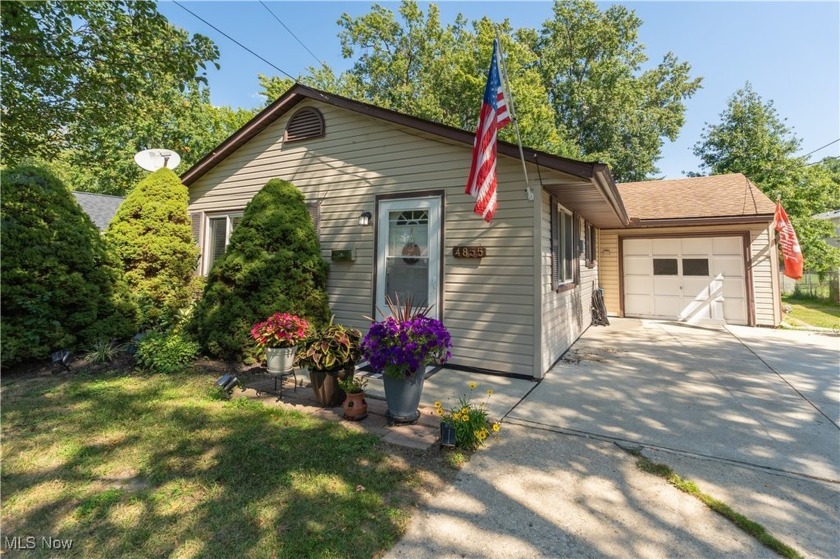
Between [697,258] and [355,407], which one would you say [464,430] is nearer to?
[355,407]

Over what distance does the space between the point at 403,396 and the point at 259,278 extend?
3.10 metres

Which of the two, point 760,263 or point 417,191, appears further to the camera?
point 760,263

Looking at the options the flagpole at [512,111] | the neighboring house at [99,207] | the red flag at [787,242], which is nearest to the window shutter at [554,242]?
the flagpole at [512,111]

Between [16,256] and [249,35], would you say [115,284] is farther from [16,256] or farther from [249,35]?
[249,35]

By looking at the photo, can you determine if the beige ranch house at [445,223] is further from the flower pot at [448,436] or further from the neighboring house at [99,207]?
the neighboring house at [99,207]

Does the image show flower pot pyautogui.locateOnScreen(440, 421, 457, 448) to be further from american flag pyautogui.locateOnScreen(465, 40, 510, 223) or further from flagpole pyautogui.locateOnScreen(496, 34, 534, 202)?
flagpole pyautogui.locateOnScreen(496, 34, 534, 202)

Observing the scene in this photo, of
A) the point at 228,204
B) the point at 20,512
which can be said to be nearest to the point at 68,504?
the point at 20,512

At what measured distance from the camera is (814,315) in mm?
10758

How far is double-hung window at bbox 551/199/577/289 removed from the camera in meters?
5.40

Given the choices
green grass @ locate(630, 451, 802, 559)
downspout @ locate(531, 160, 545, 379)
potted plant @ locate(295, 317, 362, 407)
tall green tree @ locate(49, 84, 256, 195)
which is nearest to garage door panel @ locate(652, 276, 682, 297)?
downspout @ locate(531, 160, 545, 379)

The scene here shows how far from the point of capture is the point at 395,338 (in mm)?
3164

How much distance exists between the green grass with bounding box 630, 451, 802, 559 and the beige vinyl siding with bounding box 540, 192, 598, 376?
6.88ft

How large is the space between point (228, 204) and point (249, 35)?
3353 mm

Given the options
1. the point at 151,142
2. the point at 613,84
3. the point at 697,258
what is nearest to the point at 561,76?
the point at 613,84
